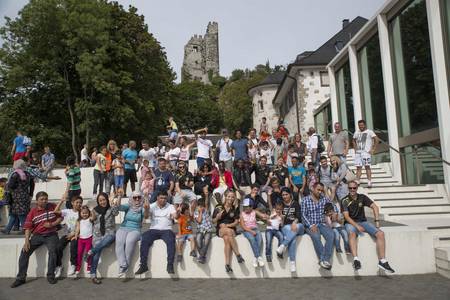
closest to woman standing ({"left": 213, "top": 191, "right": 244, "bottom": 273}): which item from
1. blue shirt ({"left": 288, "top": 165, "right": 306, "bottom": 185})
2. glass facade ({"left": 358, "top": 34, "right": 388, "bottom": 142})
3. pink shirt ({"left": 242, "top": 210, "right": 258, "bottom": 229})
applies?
pink shirt ({"left": 242, "top": 210, "right": 258, "bottom": 229})

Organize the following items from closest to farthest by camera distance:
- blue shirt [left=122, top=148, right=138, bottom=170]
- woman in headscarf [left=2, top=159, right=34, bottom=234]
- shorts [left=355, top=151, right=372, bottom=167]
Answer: woman in headscarf [left=2, top=159, right=34, bottom=234]
shorts [left=355, top=151, right=372, bottom=167]
blue shirt [left=122, top=148, right=138, bottom=170]

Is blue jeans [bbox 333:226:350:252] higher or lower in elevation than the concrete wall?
higher

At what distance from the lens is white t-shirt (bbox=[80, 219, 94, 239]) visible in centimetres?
736

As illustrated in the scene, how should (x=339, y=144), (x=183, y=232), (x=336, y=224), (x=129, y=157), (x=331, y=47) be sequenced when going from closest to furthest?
(x=336, y=224), (x=183, y=232), (x=339, y=144), (x=129, y=157), (x=331, y=47)

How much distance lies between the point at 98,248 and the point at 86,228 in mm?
467

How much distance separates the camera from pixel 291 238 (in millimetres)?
7293

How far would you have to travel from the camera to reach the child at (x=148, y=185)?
10658 millimetres

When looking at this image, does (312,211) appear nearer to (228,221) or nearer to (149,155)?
(228,221)

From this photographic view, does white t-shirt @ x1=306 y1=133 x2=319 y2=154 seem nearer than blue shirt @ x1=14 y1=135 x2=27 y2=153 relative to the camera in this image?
Yes

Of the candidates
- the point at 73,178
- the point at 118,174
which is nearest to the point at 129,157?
the point at 118,174

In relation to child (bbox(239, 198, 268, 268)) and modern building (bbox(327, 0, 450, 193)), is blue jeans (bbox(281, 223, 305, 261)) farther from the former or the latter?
modern building (bbox(327, 0, 450, 193))

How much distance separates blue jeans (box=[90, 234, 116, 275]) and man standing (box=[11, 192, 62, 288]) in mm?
698

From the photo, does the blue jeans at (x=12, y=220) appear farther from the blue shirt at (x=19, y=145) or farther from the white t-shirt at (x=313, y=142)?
the white t-shirt at (x=313, y=142)

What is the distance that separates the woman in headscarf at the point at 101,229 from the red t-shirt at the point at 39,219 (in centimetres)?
83
